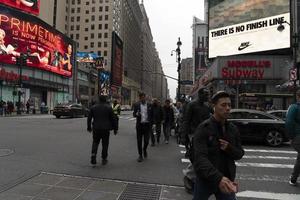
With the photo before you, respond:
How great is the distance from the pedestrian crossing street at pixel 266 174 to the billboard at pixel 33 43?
4481cm

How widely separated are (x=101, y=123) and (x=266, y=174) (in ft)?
12.6

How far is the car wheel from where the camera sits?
14.7 metres

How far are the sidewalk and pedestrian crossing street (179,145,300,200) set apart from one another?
53.1 inches

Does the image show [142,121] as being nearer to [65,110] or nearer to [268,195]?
[268,195]

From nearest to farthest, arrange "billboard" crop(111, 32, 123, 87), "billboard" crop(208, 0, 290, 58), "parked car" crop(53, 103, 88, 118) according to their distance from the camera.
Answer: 1. "parked car" crop(53, 103, 88, 118)
2. "billboard" crop(208, 0, 290, 58)
3. "billboard" crop(111, 32, 123, 87)

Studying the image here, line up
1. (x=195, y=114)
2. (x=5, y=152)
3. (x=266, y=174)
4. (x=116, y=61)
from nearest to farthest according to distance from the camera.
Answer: (x=195, y=114)
(x=266, y=174)
(x=5, y=152)
(x=116, y=61)

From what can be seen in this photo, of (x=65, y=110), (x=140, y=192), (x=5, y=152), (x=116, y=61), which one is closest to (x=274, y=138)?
(x=140, y=192)

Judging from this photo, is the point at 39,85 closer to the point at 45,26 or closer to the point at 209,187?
the point at 45,26

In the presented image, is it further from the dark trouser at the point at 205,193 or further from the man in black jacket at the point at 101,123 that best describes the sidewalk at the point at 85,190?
the dark trouser at the point at 205,193

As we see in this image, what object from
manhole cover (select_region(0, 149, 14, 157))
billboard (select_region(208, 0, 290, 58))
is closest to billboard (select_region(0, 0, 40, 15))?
billboard (select_region(208, 0, 290, 58))

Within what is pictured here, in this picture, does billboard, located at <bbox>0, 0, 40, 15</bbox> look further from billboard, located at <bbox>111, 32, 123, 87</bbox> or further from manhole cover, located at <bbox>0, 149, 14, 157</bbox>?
billboard, located at <bbox>111, 32, 123, 87</bbox>

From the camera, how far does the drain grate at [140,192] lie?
6.61 meters

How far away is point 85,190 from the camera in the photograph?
6871 millimetres

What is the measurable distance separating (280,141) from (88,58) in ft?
291
